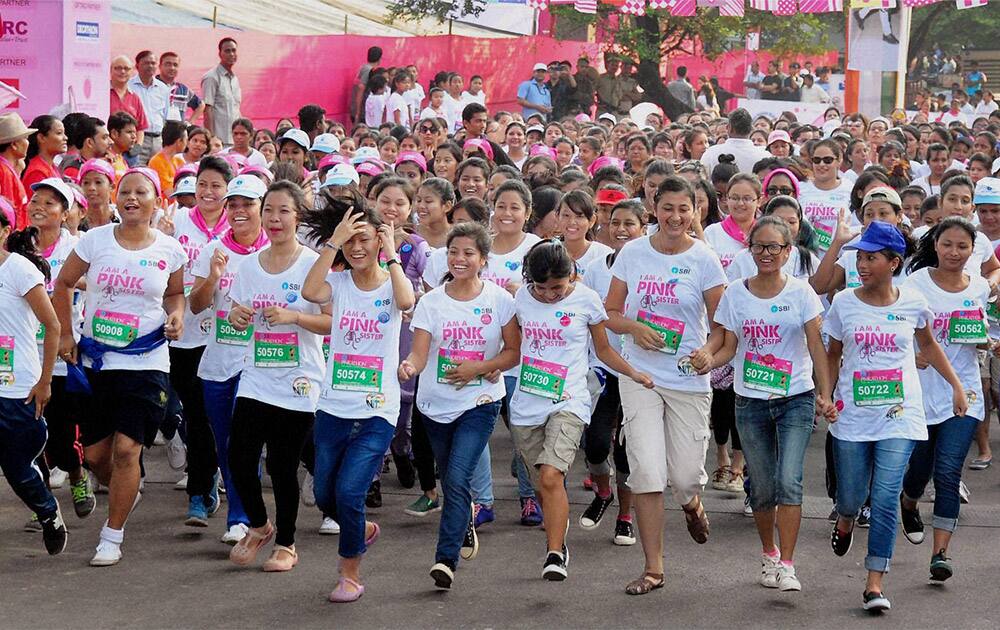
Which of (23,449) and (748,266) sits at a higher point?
(748,266)

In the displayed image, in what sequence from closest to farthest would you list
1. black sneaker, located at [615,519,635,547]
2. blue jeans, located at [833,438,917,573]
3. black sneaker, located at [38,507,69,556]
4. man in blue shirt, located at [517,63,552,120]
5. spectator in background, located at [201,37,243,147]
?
blue jeans, located at [833,438,917,573]
black sneaker, located at [38,507,69,556]
black sneaker, located at [615,519,635,547]
spectator in background, located at [201,37,243,147]
man in blue shirt, located at [517,63,552,120]

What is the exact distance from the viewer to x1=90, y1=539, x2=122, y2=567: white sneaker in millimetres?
7270

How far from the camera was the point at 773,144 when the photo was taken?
15117mm

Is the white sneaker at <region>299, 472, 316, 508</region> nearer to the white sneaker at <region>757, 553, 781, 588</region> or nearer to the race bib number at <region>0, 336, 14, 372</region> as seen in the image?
the race bib number at <region>0, 336, 14, 372</region>

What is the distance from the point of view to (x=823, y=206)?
1067 cm

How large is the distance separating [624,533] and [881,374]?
1.74 metres

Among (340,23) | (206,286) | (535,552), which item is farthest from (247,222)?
(340,23)

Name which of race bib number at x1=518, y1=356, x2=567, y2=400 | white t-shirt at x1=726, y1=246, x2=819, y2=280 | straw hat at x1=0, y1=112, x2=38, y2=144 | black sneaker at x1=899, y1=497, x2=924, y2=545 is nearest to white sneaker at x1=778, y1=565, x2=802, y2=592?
black sneaker at x1=899, y1=497, x2=924, y2=545

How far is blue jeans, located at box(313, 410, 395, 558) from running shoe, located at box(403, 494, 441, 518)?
5.10ft

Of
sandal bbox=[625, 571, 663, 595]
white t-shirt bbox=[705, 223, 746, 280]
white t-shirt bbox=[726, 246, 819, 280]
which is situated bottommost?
sandal bbox=[625, 571, 663, 595]

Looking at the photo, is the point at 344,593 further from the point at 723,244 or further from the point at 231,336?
the point at 723,244

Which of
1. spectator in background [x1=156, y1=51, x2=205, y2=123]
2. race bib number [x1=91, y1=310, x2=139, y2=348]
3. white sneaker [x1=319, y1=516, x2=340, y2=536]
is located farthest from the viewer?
spectator in background [x1=156, y1=51, x2=205, y2=123]

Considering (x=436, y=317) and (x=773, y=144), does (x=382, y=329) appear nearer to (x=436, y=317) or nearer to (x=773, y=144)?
(x=436, y=317)

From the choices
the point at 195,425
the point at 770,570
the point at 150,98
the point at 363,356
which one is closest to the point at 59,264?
the point at 195,425
